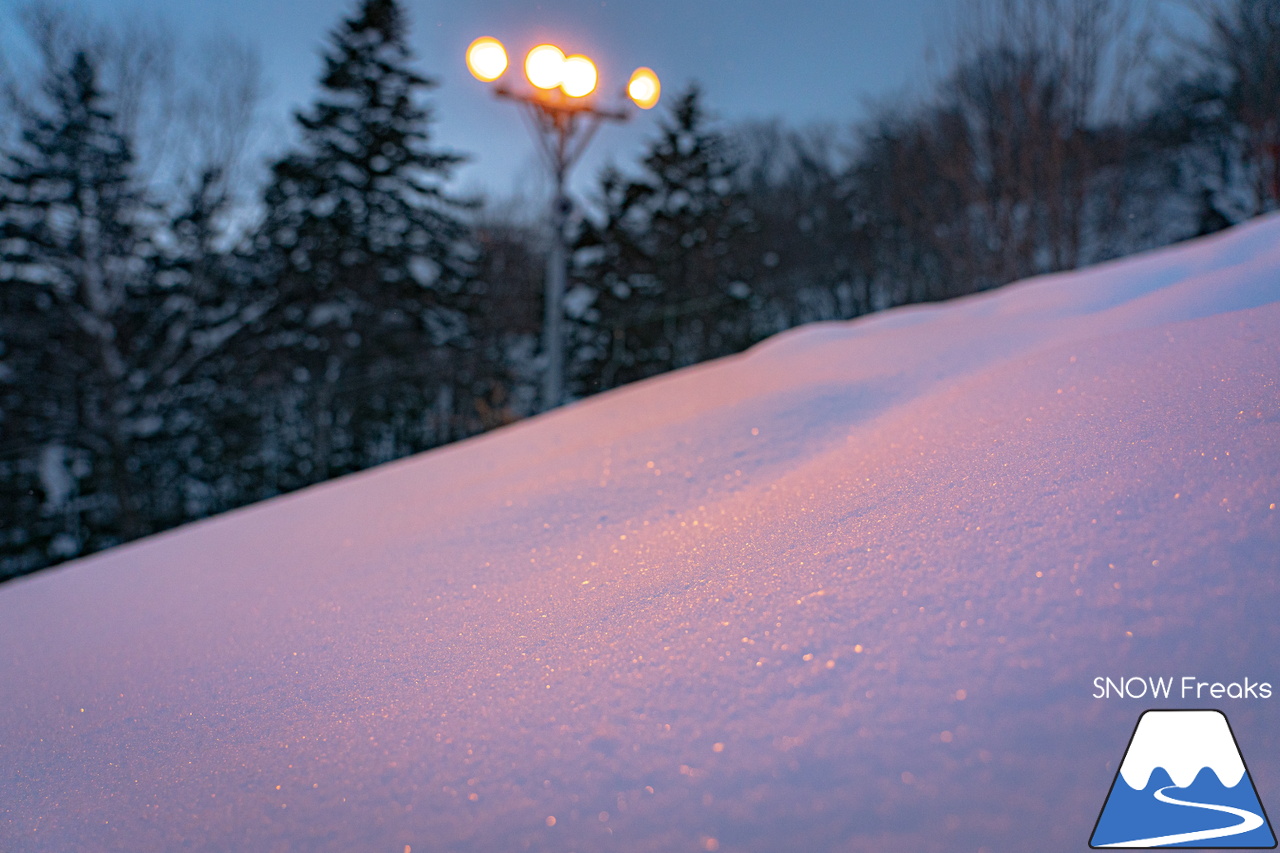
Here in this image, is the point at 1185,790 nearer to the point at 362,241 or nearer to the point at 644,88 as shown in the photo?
the point at 644,88

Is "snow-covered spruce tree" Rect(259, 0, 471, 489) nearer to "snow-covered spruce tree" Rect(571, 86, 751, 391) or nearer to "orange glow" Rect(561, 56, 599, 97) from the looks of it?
"snow-covered spruce tree" Rect(571, 86, 751, 391)

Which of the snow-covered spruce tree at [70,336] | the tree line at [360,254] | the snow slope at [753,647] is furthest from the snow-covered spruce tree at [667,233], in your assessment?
the snow slope at [753,647]

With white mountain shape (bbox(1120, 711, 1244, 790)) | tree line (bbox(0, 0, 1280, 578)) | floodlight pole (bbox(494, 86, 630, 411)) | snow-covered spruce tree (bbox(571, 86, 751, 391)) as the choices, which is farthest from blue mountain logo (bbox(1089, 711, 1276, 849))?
snow-covered spruce tree (bbox(571, 86, 751, 391))

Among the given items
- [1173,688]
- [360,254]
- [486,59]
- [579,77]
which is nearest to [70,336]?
[360,254]

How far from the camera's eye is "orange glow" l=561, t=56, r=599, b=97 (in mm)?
3994

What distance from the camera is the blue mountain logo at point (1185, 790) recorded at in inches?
25.3

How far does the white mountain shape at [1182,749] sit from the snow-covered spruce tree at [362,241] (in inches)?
386

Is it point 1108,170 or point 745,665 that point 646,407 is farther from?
point 1108,170

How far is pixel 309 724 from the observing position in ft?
3.07

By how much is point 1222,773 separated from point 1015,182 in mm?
6775

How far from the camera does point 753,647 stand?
0.83 metres

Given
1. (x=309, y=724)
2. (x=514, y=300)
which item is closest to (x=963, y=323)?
(x=309, y=724)

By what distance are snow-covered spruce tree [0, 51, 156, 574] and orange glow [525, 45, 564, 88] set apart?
6.66 m

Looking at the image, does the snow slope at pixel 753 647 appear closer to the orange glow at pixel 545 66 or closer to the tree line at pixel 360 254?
the orange glow at pixel 545 66
